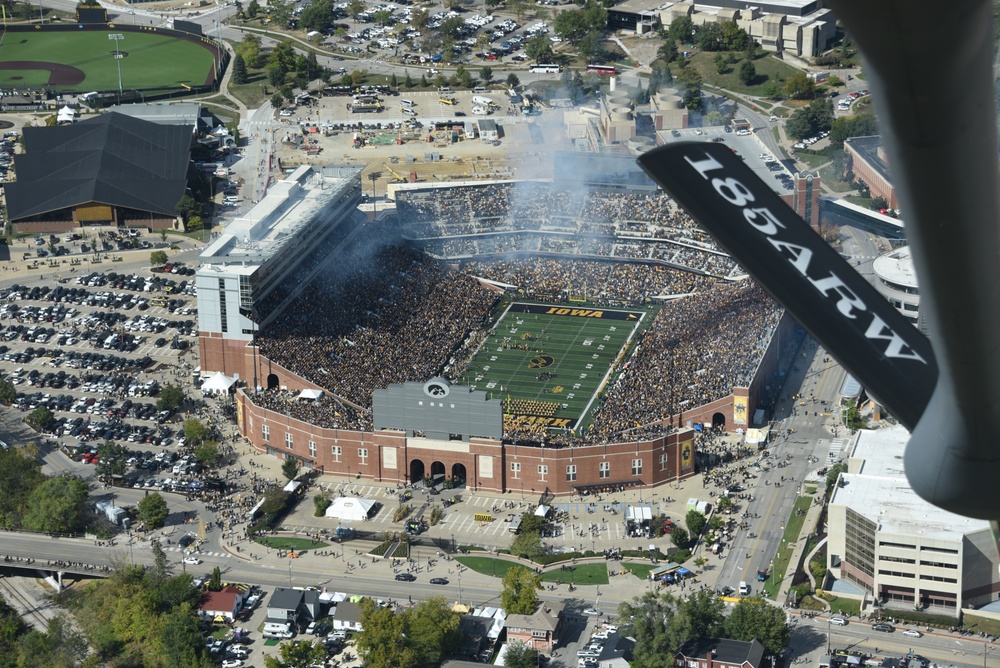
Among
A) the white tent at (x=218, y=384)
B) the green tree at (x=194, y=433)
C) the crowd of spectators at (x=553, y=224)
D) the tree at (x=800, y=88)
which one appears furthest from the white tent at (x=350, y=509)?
the tree at (x=800, y=88)

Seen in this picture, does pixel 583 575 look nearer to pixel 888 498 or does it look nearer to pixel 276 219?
pixel 888 498

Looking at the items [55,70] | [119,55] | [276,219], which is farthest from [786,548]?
[55,70]

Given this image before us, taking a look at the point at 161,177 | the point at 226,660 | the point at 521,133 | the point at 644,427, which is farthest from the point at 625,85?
the point at 226,660

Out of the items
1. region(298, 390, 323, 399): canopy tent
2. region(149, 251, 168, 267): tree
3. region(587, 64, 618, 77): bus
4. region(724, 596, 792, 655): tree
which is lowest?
region(149, 251, 168, 267): tree

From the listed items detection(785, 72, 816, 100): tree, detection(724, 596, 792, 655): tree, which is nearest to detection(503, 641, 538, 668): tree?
detection(724, 596, 792, 655): tree

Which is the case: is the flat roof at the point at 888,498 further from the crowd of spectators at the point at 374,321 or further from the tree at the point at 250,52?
the tree at the point at 250,52

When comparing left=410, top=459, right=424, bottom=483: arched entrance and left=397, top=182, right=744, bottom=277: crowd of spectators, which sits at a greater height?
left=397, top=182, right=744, bottom=277: crowd of spectators

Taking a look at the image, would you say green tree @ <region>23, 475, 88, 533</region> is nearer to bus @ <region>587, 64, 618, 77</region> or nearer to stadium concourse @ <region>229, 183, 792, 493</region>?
stadium concourse @ <region>229, 183, 792, 493</region>

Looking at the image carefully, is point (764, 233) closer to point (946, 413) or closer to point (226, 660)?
point (946, 413)
